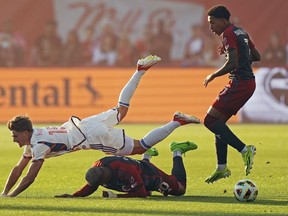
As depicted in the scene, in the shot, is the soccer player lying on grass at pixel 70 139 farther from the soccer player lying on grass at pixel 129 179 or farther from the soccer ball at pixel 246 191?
the soccer ball at pixel 246 191

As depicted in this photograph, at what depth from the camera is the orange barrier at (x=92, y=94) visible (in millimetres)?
27812

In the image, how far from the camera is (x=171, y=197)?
10.8 metres

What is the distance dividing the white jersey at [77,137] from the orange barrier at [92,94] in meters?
15.9

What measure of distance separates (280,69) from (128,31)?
4986mm

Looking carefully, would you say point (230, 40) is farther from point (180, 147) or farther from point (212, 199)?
point (212, 199)

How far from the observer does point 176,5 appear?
29.8 metres

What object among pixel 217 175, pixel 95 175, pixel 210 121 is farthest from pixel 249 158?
pixel 95 175

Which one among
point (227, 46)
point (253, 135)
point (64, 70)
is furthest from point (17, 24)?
point (227, 46)

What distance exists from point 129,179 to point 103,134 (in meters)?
1.12

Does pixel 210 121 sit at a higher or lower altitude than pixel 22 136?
lower

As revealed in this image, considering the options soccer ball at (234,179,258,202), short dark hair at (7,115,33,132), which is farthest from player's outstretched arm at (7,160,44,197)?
soccer ball at (234,179,258,202)

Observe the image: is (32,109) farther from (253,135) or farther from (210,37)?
(253,135)

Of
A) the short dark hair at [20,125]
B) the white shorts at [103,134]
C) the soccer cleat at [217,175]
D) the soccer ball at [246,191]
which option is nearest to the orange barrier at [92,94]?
the soccer cleat at [217,175]

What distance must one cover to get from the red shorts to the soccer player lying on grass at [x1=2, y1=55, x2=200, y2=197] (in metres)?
0.50
